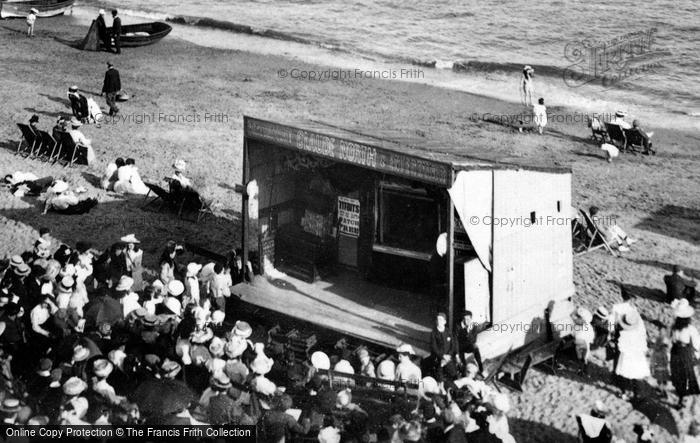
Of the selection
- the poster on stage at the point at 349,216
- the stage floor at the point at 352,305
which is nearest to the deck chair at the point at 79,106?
the stage floor at the point at 352,305

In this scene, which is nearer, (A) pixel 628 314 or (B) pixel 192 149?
(A) pixel 628 314

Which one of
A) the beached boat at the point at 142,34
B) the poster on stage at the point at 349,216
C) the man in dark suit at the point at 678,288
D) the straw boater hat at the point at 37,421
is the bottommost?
the man in dark suit at the point at 678,288

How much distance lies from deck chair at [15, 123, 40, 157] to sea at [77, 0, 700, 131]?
13367mm

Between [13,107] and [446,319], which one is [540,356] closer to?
[446,319]

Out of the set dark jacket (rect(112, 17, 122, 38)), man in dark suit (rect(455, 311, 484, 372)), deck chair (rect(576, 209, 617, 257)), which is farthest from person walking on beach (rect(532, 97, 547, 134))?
dark jacket (rect(112, 17, 122, 38))

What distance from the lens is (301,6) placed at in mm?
52812

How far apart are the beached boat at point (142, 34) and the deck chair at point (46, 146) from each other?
15.0 meters

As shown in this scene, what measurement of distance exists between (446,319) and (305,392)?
2.25m

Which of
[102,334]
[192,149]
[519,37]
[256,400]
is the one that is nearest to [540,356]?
[256,400]

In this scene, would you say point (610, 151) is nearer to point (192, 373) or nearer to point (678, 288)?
point (678, 288)

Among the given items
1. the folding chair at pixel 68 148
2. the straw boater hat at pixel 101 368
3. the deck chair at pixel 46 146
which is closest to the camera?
the straw boater hat at pixel 101 368

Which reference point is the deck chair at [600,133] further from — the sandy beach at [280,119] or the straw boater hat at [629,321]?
the straw boater hat at [629,321]

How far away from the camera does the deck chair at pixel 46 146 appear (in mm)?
17875

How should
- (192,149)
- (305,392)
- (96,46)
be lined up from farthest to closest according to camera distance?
A: 1. (96,46)
2. (192,149)
3. (305,392)
